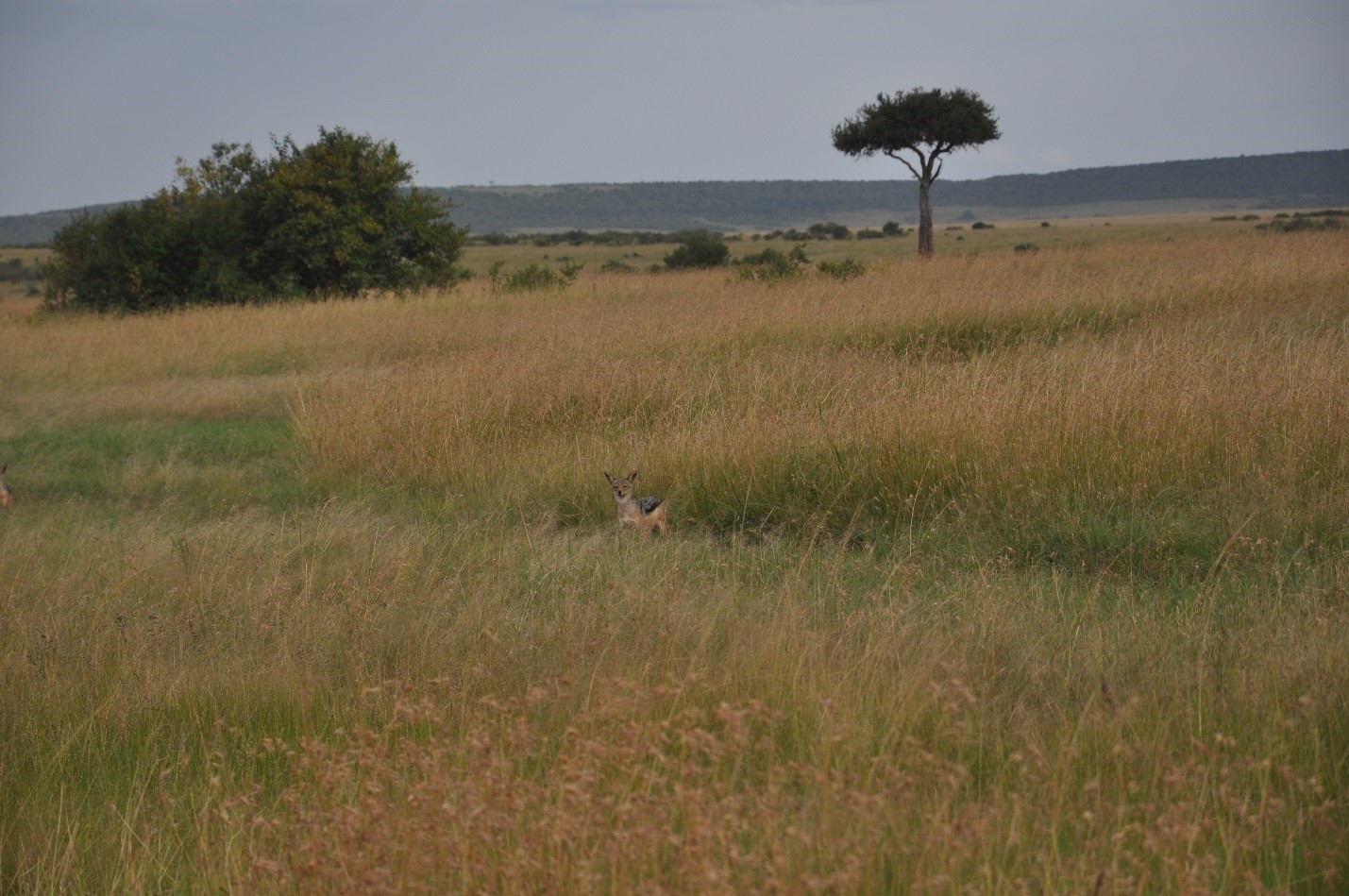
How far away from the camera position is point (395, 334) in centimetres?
1513

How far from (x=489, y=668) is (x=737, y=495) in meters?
3.06

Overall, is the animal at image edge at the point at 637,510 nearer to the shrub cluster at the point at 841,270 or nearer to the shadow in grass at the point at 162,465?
the shadow in grass at the point at 162,465

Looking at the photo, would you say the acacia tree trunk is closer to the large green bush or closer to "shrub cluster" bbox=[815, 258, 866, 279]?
"shrub cluster" bbox=[815, 258, 866, 279]

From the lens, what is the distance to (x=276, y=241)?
22.8 m

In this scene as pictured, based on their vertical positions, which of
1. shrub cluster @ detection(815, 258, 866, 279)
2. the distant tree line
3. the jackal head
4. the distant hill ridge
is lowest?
the jackal head

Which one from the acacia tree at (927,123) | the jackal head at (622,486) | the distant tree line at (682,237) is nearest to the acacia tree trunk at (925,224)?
the acacia tree at (927,123)

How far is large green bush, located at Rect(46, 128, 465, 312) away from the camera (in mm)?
22500

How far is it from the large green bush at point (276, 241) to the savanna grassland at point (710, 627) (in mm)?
12116

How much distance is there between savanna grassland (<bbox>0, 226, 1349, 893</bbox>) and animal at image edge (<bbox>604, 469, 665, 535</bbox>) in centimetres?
19

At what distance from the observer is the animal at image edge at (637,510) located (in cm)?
630

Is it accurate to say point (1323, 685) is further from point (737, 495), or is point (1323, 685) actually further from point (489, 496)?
point (489, 496)

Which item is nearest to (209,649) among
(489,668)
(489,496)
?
(489,668)

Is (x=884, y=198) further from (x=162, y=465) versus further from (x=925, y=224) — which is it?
(x=162, y=465)

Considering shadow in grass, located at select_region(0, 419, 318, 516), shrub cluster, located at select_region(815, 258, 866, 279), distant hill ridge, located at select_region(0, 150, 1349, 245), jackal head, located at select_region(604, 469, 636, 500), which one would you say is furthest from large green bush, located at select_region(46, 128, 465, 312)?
distant hill ridge, located at select_region(0, 150, 1349, 245)
